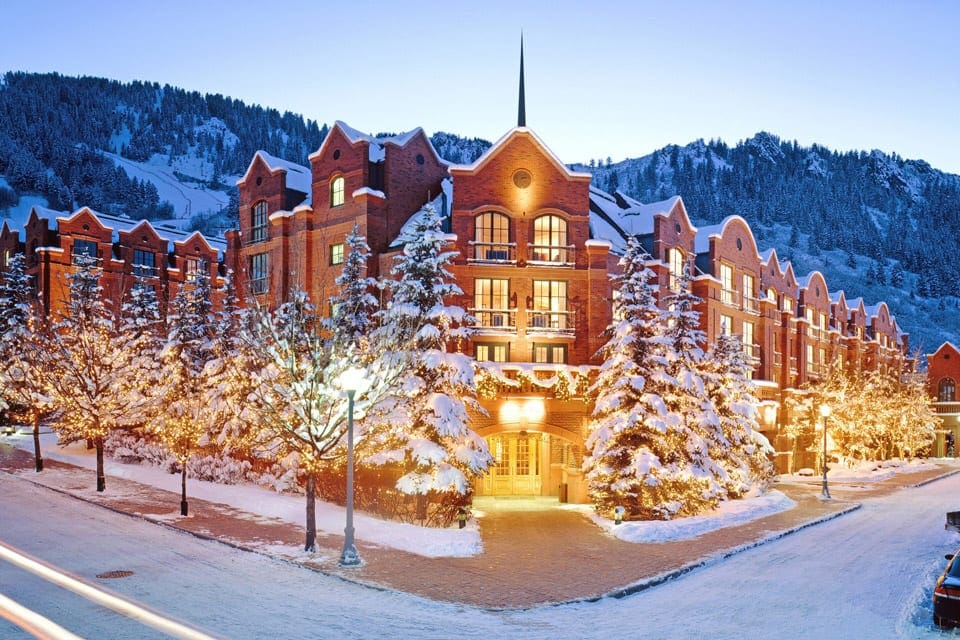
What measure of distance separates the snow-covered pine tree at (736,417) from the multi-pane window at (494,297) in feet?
29.3

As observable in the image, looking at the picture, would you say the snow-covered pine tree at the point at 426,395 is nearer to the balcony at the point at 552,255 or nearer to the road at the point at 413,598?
the road at the point at 413,598

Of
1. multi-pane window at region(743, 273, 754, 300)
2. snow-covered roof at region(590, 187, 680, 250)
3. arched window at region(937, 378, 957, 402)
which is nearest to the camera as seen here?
snow-covered roof at region(590, 187, 680, 250)

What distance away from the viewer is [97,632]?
11.8m

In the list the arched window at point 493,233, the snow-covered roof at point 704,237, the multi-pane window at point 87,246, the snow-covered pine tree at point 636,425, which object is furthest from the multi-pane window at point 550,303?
the multi-pane window at point 87,246

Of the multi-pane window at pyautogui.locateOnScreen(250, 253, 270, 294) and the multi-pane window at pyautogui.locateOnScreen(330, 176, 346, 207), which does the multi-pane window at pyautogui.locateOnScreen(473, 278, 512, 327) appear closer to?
the multi-pane window at pyautogui.locateOnScreen(330, 176, 346, 207)

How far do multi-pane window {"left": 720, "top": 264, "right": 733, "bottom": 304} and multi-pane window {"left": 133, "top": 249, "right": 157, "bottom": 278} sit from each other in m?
43.6

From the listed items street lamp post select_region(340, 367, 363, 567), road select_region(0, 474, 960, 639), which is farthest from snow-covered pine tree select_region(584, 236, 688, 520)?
street lamp post select_region(340, 367, 363, 567)

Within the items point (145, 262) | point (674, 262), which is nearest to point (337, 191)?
point (674, 262)

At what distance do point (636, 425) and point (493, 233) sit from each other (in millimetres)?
10794

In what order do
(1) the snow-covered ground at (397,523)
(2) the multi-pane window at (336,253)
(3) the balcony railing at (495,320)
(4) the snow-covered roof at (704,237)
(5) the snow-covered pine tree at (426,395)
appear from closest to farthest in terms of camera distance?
(1) the snow-covered ground at (397,523)
(5) the snow-covered pine tree at (426,395)
(3) the balcony railing at (495,320)
(2) the multi-pane window at (336,253)
(4) the snow-covered roof at (704,237)

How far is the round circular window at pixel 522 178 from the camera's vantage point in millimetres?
31141

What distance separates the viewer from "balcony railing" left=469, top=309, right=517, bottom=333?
2992cm

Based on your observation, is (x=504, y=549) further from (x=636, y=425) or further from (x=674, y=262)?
(x=674, y=262)

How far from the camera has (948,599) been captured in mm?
12469
